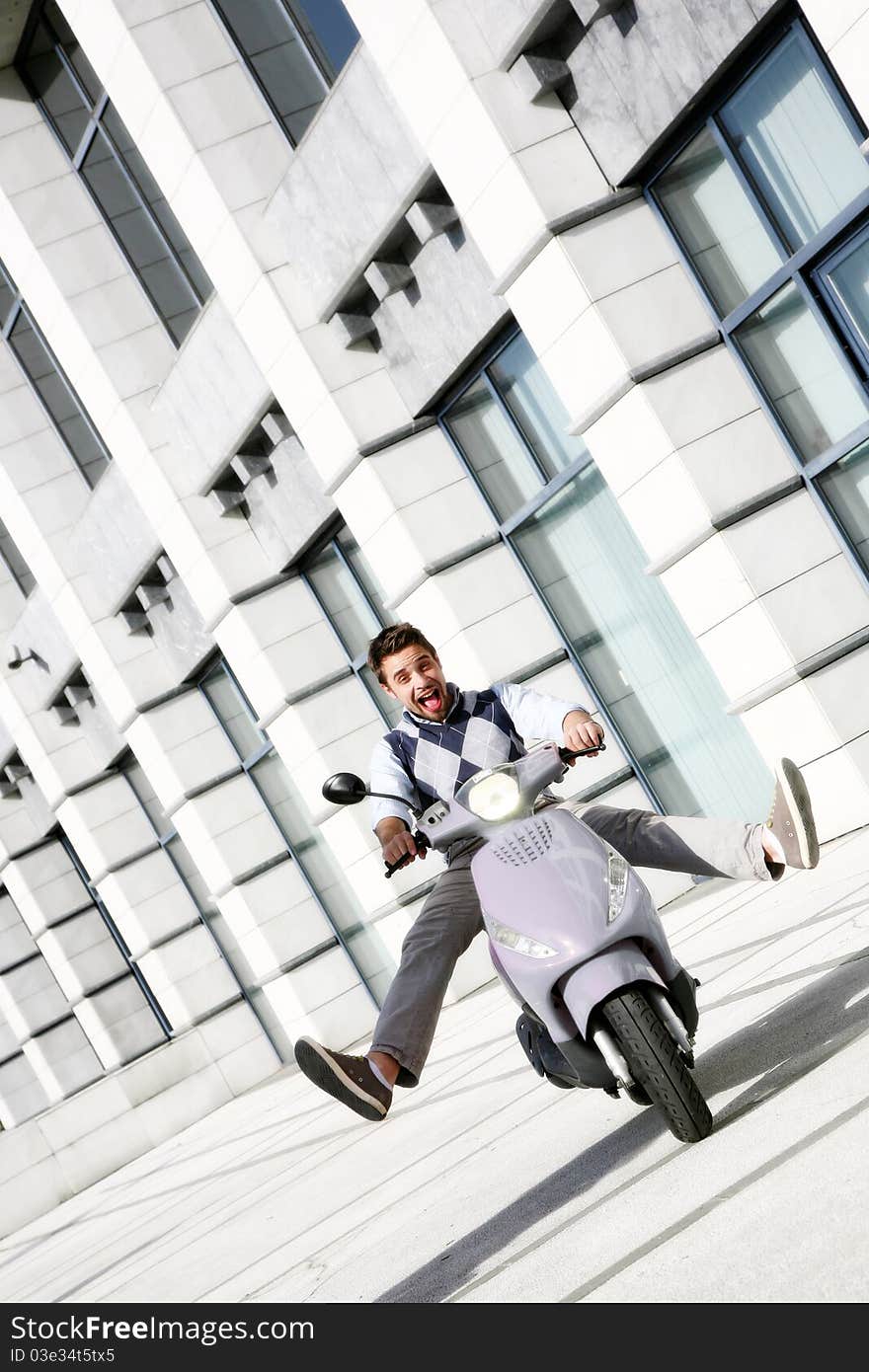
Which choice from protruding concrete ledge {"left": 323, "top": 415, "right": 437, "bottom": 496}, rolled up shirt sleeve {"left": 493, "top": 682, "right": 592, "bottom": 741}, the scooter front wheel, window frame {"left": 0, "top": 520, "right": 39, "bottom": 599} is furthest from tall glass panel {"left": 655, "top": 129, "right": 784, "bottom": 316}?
window frame {"left": 0, "top": 520, "right": 39, "bottom": 599}

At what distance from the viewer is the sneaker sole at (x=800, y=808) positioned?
14.0 feet

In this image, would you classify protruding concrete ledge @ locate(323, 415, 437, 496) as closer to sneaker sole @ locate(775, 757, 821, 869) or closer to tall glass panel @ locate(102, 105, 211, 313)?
tall glass panel @ locate(102, 105, 211, 313)

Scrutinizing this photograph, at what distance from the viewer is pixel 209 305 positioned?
12.7 metres

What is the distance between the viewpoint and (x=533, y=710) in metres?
4.67

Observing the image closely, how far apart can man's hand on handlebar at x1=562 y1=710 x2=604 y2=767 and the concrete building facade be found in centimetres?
410

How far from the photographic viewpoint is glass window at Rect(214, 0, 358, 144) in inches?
473

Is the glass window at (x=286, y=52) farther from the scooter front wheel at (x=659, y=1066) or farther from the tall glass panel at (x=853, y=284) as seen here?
the scooter front wheel at (x=659, y=1066)

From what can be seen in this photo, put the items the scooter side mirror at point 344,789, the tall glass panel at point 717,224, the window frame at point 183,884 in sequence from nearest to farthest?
the scooter side mirror at point 344,789 → the tall glass panel at point 717,224 → the window frame at point 183,884

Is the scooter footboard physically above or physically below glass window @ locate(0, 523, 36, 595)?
below

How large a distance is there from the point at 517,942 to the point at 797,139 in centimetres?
560

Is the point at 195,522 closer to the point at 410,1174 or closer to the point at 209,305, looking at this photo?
the point at 209,305

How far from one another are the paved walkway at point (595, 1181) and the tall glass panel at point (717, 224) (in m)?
3.30

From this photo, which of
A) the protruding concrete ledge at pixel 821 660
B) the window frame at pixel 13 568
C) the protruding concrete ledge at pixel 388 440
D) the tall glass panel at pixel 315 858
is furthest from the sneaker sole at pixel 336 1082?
the window frame at pixel 13 568

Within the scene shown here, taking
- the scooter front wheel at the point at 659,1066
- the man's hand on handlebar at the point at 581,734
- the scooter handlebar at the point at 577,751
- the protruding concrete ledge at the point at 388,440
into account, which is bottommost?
the scooter front wheel at the point at 659,1066
